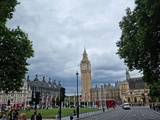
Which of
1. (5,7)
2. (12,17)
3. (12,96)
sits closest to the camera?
(5,7)

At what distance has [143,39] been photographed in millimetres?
18219

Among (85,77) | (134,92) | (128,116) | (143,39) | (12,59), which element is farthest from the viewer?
(85,77)

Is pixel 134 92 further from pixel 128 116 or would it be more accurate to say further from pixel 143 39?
pixel 143 39

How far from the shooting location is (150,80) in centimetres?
2661

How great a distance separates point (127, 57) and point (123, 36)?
346 centimetres

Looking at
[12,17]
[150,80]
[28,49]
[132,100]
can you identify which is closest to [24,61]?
[28,49]

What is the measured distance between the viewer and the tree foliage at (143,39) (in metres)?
16.8

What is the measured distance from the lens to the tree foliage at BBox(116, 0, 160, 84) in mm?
16808

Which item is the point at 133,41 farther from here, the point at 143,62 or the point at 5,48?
the point at 5,48

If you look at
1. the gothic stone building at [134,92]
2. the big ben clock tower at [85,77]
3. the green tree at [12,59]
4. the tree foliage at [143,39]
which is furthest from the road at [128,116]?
the big ben clock tower at [85,77]

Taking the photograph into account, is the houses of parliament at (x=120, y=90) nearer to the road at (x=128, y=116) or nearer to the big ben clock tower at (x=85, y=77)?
the big ben clock tower at (x=85, y=77)

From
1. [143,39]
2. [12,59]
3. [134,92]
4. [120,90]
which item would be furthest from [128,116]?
[120,90]

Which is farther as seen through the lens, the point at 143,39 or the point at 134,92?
the point at 134,92

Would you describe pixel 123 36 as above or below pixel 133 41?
above
